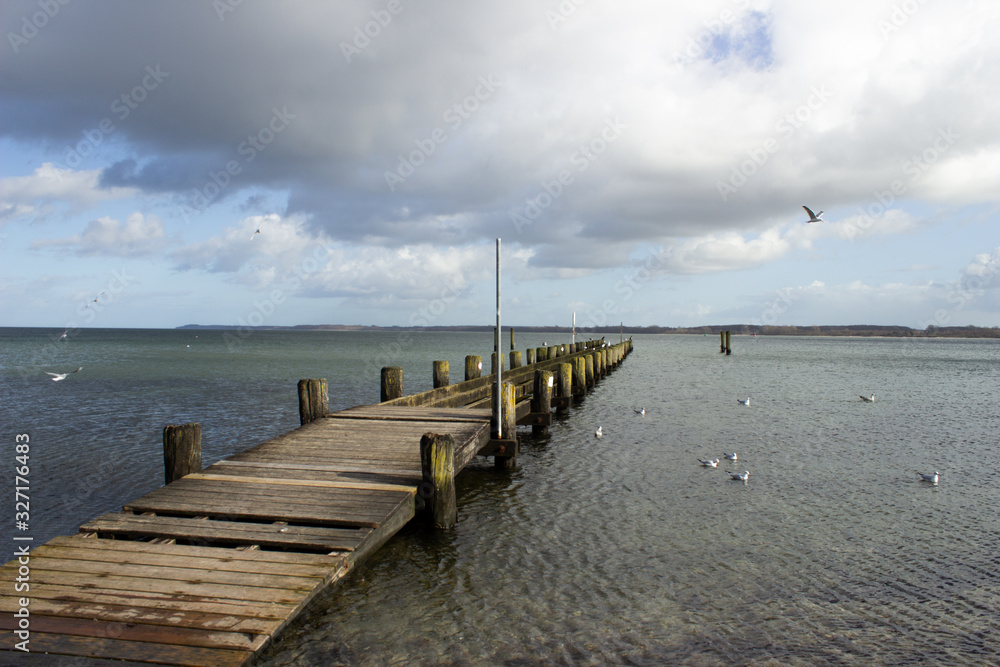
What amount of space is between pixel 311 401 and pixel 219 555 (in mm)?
6324

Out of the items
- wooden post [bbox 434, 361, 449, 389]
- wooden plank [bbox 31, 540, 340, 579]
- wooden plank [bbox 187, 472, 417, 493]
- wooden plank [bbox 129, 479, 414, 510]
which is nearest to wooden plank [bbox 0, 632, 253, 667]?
wooden plank [bbox 31, 540, 340, 579]

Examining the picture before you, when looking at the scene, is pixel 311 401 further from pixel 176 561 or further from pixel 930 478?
pixel 930 478

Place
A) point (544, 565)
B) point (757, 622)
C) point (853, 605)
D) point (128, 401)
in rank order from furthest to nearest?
point (128, 401)
point (544, 565)
point (853, 605)
point (757, 622)

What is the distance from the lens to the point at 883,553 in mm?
7719

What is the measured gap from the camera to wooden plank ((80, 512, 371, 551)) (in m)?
5.70

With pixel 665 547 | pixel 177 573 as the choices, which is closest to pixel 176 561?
pixel 177 573

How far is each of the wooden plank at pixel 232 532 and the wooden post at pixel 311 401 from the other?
5356 millimetres

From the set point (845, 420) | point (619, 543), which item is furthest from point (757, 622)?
point (845, 420)

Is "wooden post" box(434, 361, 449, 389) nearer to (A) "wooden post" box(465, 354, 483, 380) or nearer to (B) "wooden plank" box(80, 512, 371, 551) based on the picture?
(A) "wooden post" box(465, 354, 483, 380)

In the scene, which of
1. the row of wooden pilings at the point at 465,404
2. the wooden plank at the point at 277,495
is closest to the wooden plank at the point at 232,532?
the wooden plank at the point at 277,495

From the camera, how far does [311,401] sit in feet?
38.0

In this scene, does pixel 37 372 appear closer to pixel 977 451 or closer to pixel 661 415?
pixel 661 415

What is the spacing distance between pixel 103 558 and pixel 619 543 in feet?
18.7

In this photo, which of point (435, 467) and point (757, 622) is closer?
point (757, 622)
